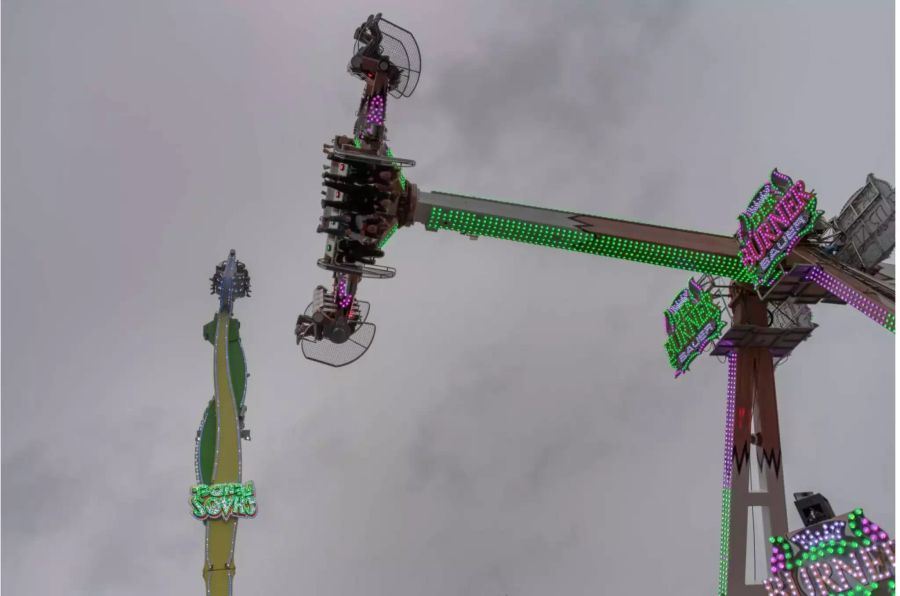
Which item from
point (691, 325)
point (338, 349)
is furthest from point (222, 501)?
point (691, 325)

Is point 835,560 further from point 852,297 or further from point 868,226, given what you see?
point 868,226

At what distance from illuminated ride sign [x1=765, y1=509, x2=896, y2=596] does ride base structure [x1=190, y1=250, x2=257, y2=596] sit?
44.3ft

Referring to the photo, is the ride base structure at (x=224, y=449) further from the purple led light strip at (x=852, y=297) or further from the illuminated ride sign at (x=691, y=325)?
the purple led light strip at (x=852, y=297)

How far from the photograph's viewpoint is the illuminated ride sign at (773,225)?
55.7 feet

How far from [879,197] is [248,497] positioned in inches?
652

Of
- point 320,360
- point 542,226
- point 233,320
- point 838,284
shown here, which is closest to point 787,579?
point 838,284

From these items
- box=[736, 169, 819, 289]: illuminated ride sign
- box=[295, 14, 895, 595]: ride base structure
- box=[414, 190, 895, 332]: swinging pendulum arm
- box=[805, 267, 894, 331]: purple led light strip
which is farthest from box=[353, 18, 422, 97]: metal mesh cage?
box=[805, 267, 894, 331]: purple led light strip

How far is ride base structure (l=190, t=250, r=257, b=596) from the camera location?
74.7ft

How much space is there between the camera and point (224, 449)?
2433 centimetres

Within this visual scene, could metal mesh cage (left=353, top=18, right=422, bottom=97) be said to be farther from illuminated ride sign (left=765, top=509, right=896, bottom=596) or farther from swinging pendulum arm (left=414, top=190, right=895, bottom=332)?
illuminated ride sign (left=765, top=509, right=896, bottom=596)

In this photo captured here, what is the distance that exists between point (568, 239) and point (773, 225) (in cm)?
401

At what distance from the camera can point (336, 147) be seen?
1719cm

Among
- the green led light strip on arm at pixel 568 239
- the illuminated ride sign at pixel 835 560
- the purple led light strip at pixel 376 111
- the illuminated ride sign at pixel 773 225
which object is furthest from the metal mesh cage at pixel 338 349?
the illuminated ride sign at pixel 835 560

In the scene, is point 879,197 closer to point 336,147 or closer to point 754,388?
point 754,388
